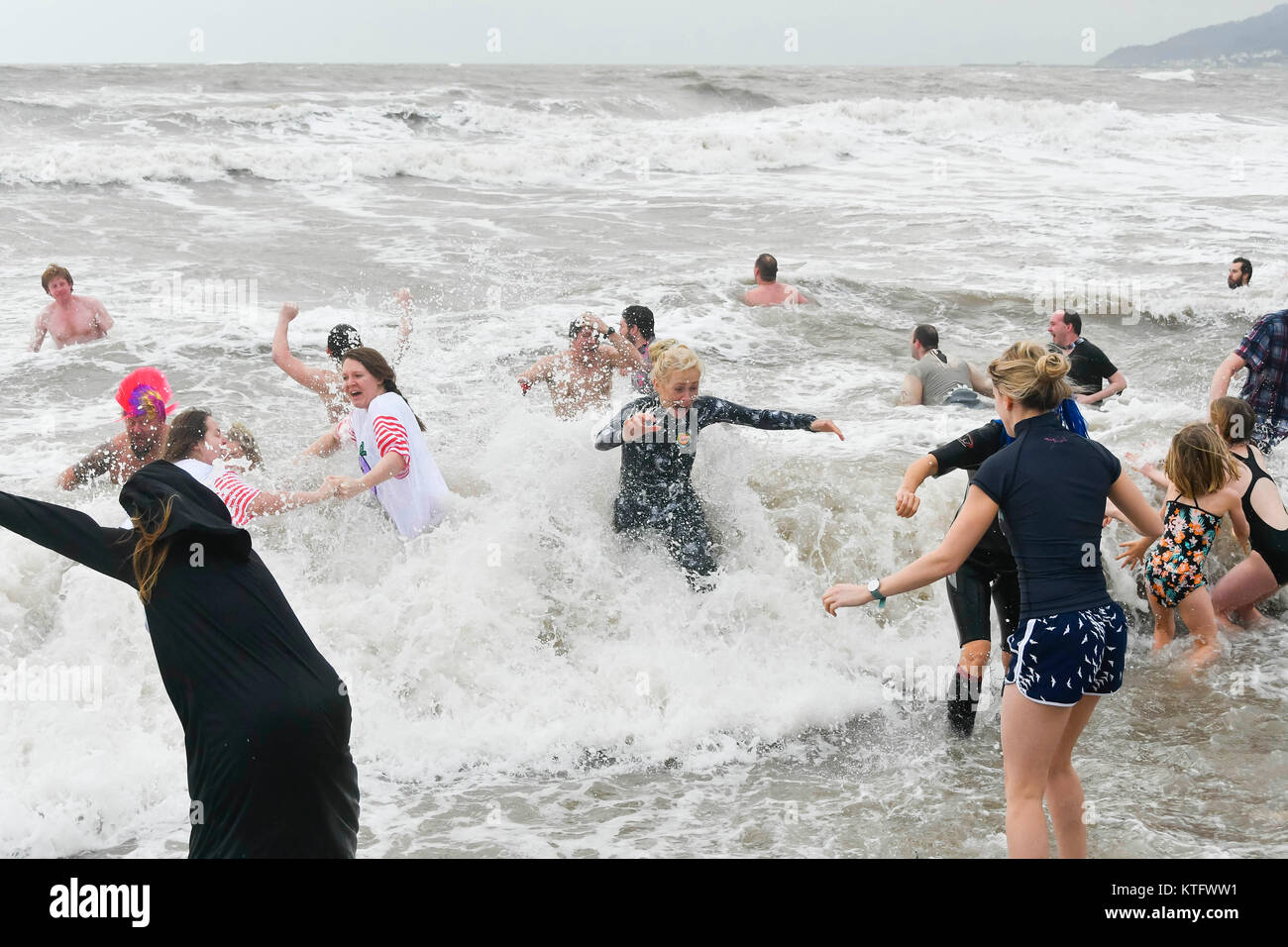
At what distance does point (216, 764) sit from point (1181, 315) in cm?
1290

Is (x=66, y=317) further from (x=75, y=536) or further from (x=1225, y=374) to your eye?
(x=1225, y=374)

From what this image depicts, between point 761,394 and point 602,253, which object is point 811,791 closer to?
point 761,394

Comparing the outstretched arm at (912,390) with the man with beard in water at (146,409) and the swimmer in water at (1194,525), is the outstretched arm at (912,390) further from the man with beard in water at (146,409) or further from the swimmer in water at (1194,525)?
the man with beard in water at (146,409)

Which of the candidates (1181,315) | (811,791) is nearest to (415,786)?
(811,791)

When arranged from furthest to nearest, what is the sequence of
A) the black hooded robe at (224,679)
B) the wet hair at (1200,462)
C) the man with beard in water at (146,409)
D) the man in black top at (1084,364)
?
the man in black top at (1084,364) < the wet hair at (1200,462) < the man with beard in water at (146,409) < the black hooded robe at (224,679)

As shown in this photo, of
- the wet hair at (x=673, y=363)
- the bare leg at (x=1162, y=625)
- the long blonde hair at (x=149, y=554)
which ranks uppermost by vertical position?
the wet hair at (x=673, y=363)

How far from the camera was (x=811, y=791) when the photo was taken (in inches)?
194

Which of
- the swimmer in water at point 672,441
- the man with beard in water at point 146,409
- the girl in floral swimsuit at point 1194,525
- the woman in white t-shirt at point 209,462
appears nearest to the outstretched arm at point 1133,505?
the swimmer in water at point 672,441

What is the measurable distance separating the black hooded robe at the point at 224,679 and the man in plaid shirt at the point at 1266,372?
5895 mm

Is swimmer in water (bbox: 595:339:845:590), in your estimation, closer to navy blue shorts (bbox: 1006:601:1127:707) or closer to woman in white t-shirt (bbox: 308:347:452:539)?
woman in white t-shirt (bbox: 308:347:452:539)

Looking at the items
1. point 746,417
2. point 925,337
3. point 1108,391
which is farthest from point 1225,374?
point 746,417

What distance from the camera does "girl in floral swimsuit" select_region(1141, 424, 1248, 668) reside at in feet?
18.7

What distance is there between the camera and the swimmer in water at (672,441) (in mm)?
5457

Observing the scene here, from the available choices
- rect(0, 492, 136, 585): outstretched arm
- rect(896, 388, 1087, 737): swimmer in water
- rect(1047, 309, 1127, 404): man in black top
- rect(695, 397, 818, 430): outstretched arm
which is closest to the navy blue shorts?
rect(896, 388, 1087, 737): swimmer in water
